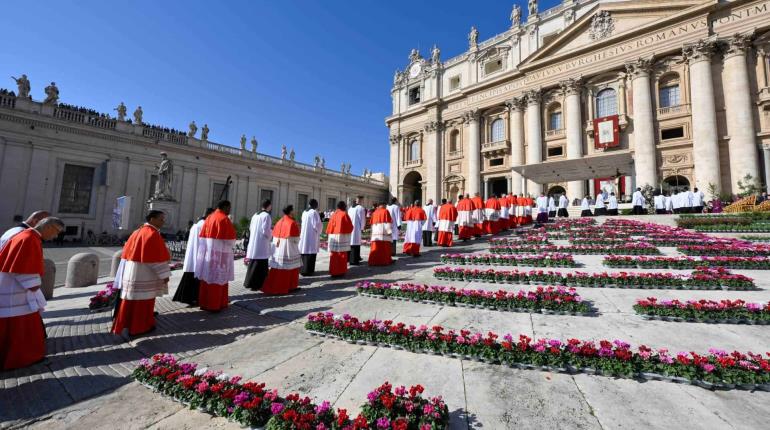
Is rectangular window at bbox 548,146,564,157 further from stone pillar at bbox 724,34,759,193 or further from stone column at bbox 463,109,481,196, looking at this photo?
stone pillar at bbox 724,34,759,193

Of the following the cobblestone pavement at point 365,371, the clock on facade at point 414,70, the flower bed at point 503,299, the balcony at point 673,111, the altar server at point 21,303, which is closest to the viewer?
the cobblestone pavement at point 365,371

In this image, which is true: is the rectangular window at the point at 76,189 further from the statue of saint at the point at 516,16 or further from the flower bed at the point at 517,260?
the statue of saint at the point at 516,16

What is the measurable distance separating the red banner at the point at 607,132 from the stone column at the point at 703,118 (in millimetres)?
4575

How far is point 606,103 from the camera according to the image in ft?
91.1

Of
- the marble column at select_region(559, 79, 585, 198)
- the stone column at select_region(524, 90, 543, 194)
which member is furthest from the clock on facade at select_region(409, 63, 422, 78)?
the marble column at select_region(559, 79, 585, 198)

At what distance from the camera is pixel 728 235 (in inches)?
439

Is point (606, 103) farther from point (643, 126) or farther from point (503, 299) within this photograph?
point (503, 299)

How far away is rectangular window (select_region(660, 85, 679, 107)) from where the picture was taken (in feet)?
81.4

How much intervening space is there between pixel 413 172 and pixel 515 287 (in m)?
38.1

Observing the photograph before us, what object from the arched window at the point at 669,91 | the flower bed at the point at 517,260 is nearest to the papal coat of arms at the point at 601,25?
the arched window at the point at 669,91

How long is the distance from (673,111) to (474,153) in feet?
54.8

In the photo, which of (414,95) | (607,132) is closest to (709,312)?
(607,132)

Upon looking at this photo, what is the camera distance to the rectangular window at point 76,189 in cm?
2161

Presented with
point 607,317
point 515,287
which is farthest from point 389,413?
point 515,287
